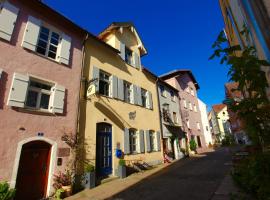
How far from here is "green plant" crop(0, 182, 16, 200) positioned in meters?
5.13

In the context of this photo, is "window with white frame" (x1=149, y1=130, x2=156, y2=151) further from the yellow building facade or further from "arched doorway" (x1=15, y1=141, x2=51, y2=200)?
"arched doorway" (x1=15, y1=141, x2=51, y2=200)

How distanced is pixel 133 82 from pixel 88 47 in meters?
4.38

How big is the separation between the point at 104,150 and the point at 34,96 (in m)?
4.54

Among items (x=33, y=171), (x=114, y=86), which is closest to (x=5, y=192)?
(x=33, y=171)

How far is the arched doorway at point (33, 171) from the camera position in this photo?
20.5 ft

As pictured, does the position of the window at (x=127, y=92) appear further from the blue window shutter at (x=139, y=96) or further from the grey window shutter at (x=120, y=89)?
the blue window shutter at (x=139, y=96)

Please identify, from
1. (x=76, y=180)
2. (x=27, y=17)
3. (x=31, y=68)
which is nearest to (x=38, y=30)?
(x=27, y=17)

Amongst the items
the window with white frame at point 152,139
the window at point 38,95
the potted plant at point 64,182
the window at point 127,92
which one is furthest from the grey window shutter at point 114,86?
the potted plant at point 64,182

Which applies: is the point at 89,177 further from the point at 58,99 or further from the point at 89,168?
the point at 58,99

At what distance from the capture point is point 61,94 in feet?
25.9

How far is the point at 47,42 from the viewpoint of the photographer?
8.36 meters

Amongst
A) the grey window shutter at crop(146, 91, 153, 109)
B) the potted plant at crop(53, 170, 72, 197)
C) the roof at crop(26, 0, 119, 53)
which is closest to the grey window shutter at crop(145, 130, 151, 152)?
the grey window shutter at crop(146, 91, 153, 109)

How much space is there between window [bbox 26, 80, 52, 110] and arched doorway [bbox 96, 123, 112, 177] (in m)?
3.10

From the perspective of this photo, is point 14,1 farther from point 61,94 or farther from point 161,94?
point 161,94
